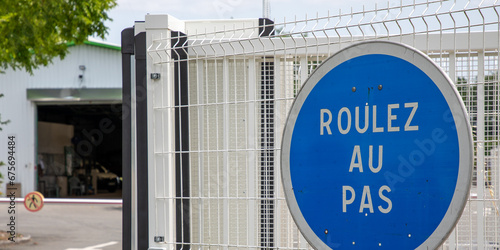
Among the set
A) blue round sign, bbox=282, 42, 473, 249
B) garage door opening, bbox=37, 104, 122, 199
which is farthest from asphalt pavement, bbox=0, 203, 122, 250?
blue round sign, bbox=282, 42, 473, 249

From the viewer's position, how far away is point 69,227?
1327 centimetres

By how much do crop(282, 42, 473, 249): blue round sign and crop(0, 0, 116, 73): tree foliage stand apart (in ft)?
24.9

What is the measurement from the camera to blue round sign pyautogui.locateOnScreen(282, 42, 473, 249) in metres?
1.80

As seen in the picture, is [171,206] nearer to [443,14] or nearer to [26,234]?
[443,14]

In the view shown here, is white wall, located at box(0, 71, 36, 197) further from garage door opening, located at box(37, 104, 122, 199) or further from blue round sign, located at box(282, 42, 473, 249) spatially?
blue round sign, located at box(282, 42, 473, 249)

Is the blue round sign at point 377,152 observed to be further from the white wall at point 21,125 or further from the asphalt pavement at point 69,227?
the white wall at point 21,125

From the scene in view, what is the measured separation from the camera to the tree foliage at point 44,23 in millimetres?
8828

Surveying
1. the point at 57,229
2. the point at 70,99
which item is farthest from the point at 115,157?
the point at 57,229

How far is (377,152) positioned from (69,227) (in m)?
12.4

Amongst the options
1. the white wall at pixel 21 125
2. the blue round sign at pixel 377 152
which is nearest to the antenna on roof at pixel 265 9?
the blue round sign at pixel 377 152

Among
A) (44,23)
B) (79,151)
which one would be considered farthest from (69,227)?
(79,151)

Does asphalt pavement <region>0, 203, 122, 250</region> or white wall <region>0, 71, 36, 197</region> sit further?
white wall <region>0, 71, 36, 197</region>

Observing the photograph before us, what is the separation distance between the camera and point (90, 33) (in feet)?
31.5

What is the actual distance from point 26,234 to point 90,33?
4.91 m
